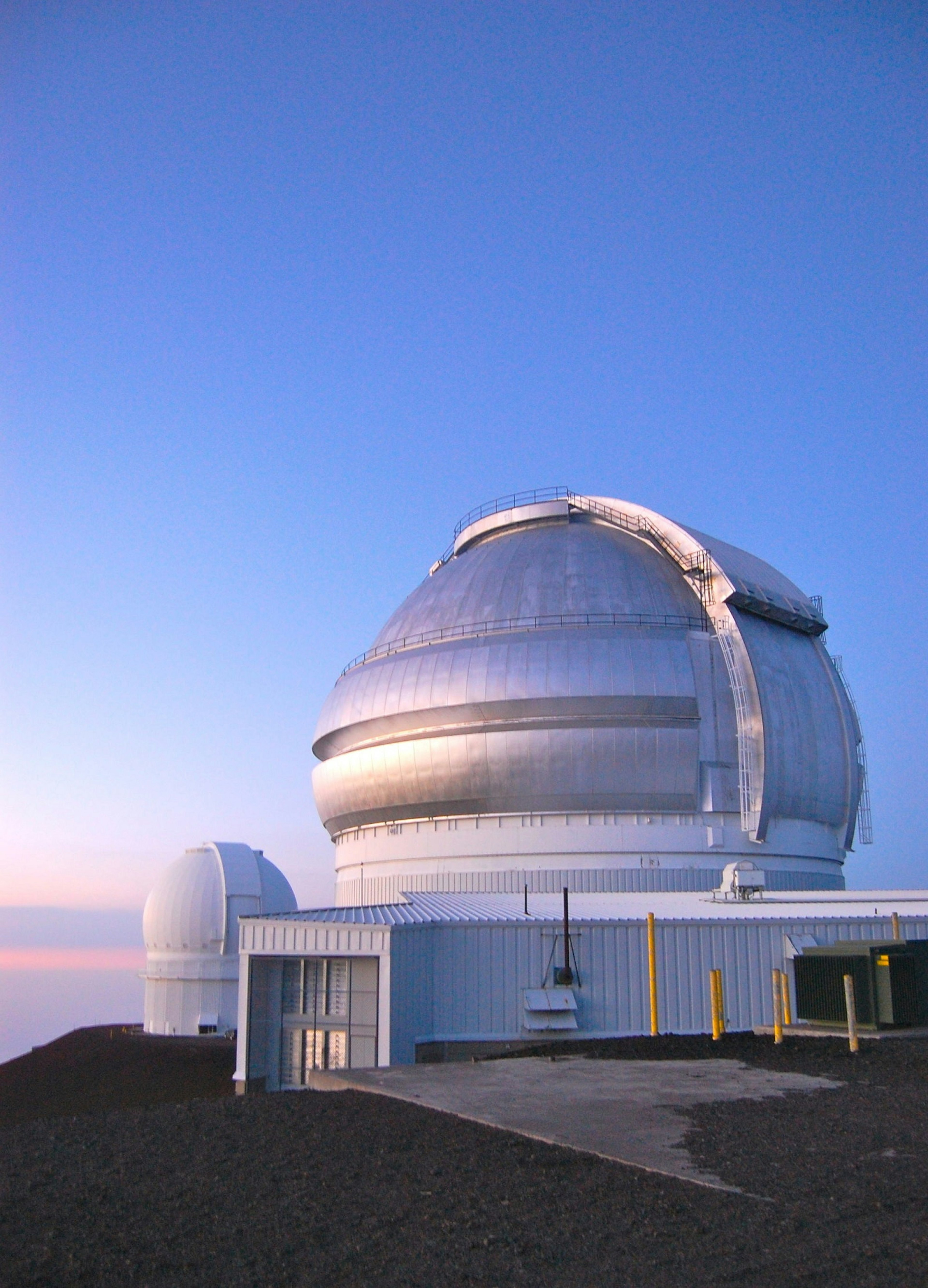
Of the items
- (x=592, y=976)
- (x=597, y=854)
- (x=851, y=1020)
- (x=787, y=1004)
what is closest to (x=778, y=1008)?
(x=851, y=1020)

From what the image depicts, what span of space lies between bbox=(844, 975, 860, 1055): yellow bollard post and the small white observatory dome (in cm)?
2793

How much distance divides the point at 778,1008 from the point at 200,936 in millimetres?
27933

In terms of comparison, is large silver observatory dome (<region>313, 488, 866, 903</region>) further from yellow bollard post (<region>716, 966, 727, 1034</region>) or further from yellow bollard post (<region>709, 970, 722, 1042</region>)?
yellow bollard post (<region>709, 970, 722, 1042</region>)

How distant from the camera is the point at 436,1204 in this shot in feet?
26.5

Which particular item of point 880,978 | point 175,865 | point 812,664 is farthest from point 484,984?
point 175,865

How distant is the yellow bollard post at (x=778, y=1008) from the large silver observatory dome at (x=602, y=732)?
11.9 meters

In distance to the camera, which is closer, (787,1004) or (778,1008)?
(778,1008)

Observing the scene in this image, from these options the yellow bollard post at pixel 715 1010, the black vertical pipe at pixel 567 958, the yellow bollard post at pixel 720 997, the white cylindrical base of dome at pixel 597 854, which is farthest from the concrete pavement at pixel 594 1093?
the white cylindrical base of dome at pixel 597 854

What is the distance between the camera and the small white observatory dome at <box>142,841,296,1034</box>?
1613 inches

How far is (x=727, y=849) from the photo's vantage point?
31250 mm

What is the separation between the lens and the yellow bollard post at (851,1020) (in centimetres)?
1642

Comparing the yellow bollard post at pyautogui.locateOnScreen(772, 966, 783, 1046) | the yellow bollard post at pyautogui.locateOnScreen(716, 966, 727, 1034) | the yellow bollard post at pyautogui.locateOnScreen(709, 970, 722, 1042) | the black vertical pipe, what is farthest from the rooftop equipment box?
the black vertical pipe

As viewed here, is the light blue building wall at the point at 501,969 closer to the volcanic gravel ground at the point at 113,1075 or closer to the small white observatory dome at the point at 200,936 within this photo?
the volcanic gravel ground at the point at 113,1075

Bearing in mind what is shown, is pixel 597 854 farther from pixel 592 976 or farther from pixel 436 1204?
pixel 436 1204
